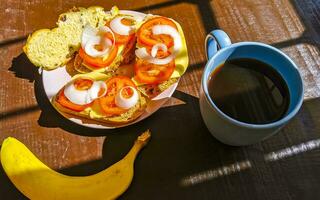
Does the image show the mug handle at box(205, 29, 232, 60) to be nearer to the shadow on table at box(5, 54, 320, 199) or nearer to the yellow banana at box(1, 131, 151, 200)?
the shadow on table at box(5, 54, 320, 199)

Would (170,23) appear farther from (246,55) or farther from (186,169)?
(186,169)

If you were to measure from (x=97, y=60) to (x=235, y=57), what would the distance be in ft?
0.99

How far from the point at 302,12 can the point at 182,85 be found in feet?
1.23

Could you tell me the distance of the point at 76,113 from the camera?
2.75 ft

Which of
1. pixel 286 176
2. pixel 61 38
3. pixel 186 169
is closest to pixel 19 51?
pixel 61 38

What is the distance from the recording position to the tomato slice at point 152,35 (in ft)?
2.96

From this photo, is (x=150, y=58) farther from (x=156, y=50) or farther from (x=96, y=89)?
(x=96, y=89)

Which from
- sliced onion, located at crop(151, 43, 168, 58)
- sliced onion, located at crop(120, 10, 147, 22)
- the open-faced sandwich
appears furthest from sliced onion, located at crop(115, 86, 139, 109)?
sliced onion, located at crop(120, 10, 147, 22)

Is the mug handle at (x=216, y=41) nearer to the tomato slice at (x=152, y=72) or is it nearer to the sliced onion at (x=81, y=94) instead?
the tomato slice at (x=152, y=72)

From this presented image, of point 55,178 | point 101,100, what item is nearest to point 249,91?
point 101,100

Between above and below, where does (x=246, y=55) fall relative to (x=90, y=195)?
above

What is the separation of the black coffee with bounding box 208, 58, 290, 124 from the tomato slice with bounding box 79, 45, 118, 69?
0.24m

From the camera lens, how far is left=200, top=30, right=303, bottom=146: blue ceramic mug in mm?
714

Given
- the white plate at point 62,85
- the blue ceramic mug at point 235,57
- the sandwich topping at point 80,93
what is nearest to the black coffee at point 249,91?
the blue ceramic mug at point 235,57
